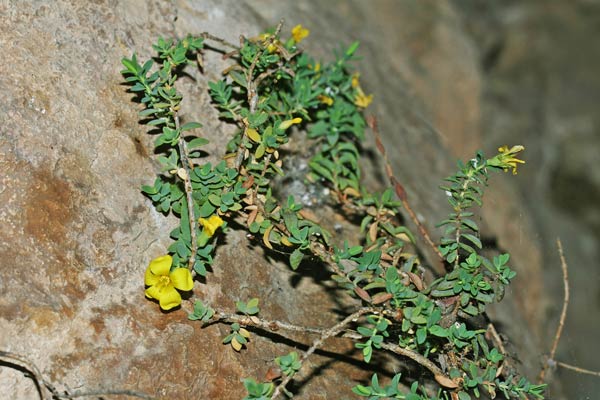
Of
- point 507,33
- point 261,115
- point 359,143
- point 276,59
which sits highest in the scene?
point 507,33

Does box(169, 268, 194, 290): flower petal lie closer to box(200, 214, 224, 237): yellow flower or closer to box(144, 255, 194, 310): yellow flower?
box(144, 255, 194, 310): yellow flower

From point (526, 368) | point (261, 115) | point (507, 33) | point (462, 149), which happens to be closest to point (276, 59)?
point (261, 115)

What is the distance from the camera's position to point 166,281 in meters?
1.97

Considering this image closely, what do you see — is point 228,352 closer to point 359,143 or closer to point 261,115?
point 261,115

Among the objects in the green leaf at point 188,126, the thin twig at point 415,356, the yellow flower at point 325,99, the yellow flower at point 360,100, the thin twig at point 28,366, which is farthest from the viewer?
the yellow flower at point 360,100

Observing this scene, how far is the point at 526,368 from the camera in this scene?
2777 millimetres

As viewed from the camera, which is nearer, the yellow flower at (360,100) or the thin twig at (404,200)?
the thin twig at (404,200)

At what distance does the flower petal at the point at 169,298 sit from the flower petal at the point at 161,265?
49 millimetres

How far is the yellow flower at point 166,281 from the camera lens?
1935 millimetres

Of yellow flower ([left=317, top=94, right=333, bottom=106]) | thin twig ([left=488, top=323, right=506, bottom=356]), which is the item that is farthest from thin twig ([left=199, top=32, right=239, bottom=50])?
thin twig ([left=488, top=323, right=506, bottom=356])

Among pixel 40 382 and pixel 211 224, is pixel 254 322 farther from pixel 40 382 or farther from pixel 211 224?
pixel 40 382

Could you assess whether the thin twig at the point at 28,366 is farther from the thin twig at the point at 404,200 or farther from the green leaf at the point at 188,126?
the thin twig at the point at 404,200

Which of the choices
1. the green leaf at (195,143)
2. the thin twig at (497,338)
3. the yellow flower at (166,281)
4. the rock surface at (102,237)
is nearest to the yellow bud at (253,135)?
the green leaf at (195,143)

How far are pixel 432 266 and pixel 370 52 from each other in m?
1.54
